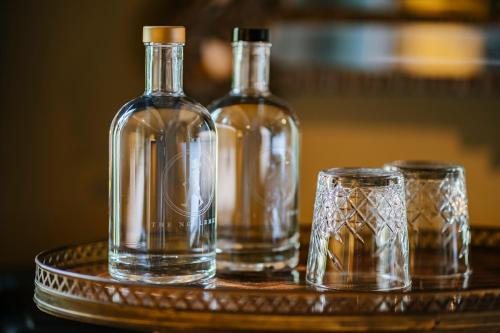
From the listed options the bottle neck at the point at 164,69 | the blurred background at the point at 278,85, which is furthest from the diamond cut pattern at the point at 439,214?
the blurred background at the point at 278,85

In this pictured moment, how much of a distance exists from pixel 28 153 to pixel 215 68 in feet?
1.49

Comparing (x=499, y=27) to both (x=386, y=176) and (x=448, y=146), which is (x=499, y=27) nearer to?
(x=448, y=146)

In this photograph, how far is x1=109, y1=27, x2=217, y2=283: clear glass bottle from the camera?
2.33ft

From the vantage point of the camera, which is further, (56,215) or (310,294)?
(56,215)

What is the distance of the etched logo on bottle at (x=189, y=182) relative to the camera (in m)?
0.71

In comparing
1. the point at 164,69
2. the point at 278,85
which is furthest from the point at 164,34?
the point at 278,85

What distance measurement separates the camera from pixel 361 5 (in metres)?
1.92

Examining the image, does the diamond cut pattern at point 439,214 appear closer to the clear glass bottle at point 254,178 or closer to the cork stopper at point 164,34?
the clear glass bottle at point 254,178

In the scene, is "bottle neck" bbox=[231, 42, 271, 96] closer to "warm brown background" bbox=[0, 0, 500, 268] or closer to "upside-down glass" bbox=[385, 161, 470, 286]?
"upside-down glass" bbox=[385, 161, 470, 286]

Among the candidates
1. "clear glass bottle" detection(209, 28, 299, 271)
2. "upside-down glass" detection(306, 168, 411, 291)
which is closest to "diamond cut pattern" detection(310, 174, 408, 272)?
"upside-down glass" detection(306, 168, 411, 291)

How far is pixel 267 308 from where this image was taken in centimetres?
64

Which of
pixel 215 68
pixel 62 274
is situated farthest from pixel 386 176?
pixel 215 68

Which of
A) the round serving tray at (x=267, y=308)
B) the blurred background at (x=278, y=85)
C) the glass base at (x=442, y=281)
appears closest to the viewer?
the round serving tray at (x=267, y=308)

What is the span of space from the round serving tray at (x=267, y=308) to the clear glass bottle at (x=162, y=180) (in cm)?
5
